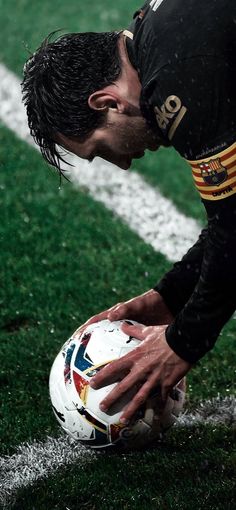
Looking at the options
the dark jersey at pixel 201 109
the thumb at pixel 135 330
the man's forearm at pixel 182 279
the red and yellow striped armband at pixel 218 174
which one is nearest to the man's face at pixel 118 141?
the dark jersey at pixel 201 109

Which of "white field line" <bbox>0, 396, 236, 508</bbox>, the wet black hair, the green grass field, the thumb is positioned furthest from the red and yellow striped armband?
"white field line" <bbox>0, 396, 236, 508</bbox>

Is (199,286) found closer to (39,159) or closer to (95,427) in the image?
(95,427)

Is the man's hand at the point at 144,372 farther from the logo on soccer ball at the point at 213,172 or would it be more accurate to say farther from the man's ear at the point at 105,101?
the man's ear at the point at 105,101

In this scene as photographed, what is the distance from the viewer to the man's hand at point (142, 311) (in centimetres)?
374

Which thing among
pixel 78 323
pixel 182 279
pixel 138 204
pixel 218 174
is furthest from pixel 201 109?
pixel 138 204

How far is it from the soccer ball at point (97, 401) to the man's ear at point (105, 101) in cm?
81

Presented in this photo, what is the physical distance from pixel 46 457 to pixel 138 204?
2.76 meters

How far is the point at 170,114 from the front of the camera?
3006mm

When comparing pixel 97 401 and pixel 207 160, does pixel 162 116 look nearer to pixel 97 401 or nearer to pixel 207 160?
pixel 207 160

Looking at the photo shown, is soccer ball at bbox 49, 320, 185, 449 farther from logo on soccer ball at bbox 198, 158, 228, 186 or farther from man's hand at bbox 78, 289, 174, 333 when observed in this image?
logo on soccer ball at bbox 198, 158, 228, 186

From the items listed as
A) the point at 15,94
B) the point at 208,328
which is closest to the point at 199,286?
the point at 208,328

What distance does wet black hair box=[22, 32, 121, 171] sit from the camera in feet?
10.9

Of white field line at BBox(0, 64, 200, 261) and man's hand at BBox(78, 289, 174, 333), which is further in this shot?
white field line at BBox(0, 64, 200, 261)

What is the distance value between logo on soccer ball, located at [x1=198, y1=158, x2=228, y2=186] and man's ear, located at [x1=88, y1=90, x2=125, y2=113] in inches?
15.7
